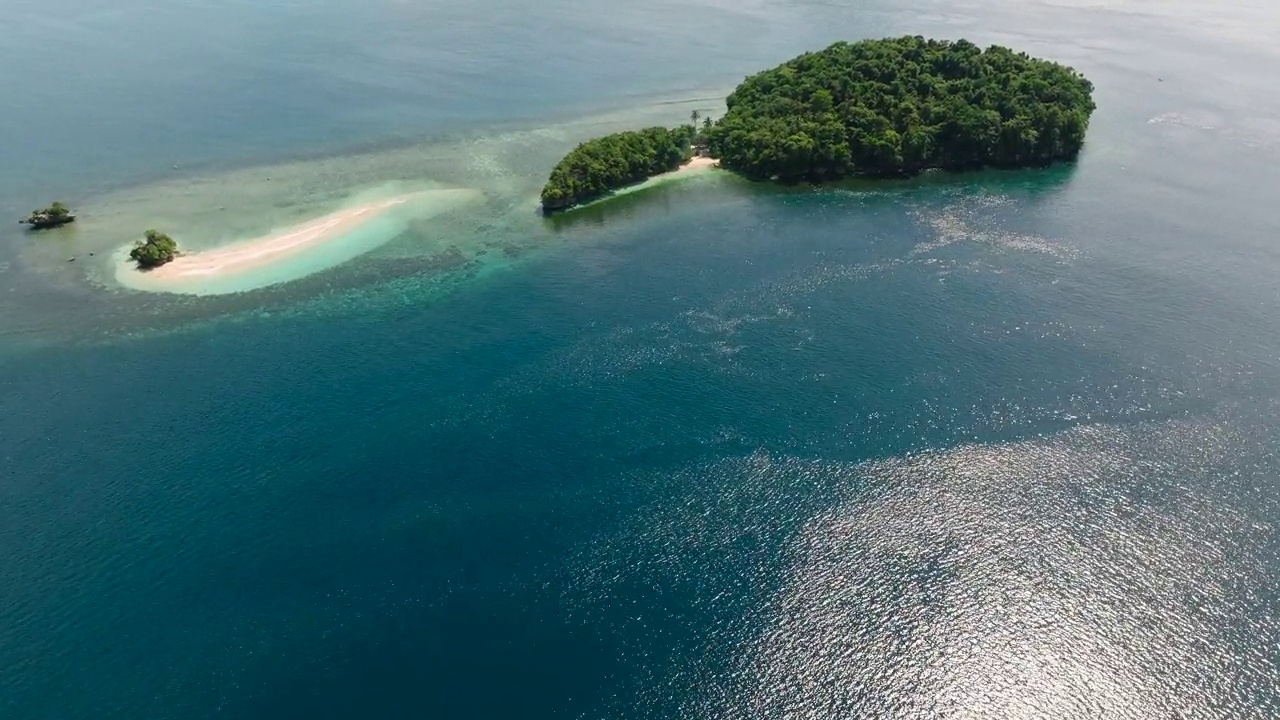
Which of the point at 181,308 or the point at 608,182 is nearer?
the point at 181,308

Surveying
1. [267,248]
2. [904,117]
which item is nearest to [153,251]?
[267,248]

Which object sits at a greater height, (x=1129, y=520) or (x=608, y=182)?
(x=608, y=182)

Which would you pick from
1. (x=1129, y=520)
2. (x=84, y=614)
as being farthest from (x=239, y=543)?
(x=1129, y=520)

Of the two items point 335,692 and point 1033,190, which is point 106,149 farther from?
point 1033,190

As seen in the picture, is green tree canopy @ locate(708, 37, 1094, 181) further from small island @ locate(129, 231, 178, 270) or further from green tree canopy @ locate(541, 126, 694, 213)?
small island @ locate(129, 231, 178, 270)

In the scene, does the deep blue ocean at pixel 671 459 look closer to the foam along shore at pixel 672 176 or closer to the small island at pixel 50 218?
the small island at pixel 50 218

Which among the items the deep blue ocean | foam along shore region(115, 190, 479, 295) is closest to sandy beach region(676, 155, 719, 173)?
the deep blue ocean
